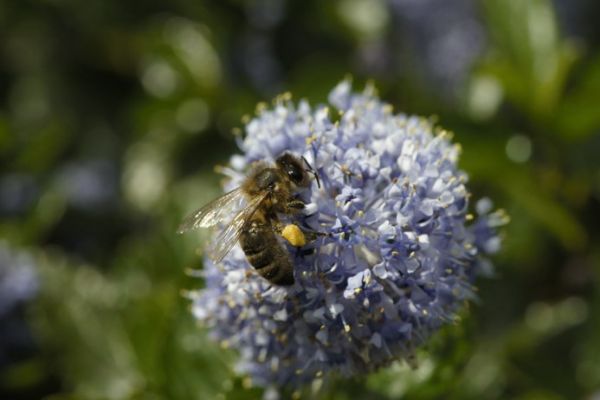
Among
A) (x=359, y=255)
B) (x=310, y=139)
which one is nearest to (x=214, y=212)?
(x=310, y=139)

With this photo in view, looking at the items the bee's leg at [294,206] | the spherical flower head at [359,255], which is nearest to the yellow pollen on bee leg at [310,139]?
the spherical flower head at [359,255]

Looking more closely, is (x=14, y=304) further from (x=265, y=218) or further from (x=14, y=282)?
(x=265, y=218)

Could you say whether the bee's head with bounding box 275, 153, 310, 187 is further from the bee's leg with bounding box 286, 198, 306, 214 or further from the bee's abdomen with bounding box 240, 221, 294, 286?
the bee's abdomen with bounding box 240, 221, 294, 286

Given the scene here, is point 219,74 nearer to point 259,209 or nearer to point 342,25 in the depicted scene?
point 342,25

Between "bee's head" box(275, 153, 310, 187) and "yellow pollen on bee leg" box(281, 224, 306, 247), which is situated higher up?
"bee's head" box(275, 153, 310, 187)

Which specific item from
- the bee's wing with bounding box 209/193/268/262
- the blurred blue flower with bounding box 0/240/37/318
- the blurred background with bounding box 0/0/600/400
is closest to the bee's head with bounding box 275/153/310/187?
the bee's wing with bounding box 209/193/268/262

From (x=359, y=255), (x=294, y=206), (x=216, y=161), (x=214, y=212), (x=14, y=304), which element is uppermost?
(x=216, y=161)

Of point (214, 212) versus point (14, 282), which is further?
point (14, 282)
